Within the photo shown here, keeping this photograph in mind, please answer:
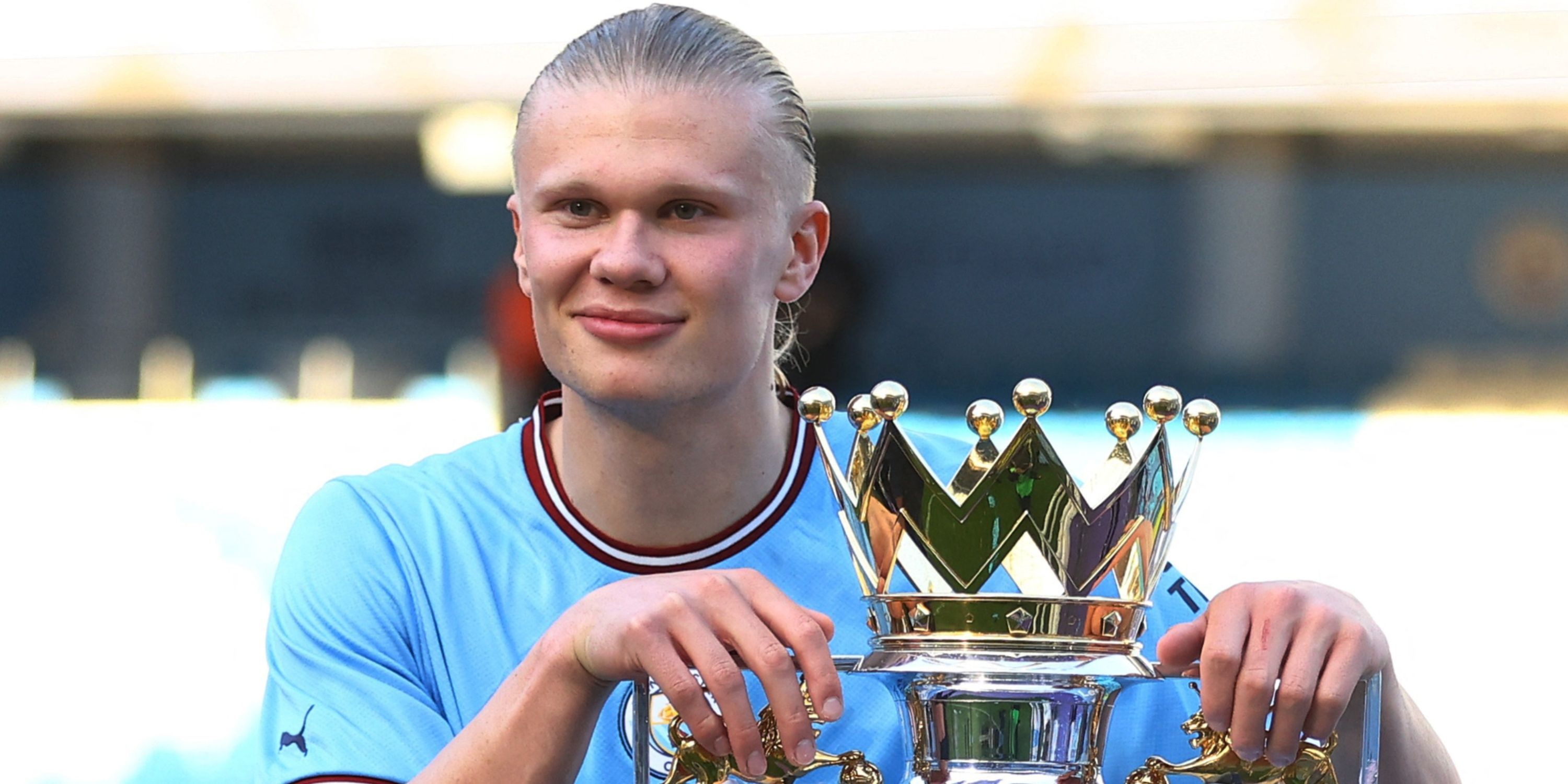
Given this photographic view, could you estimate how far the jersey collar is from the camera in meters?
1.57

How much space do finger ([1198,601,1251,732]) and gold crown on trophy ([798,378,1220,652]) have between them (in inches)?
2.0

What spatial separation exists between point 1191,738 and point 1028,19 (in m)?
4.61

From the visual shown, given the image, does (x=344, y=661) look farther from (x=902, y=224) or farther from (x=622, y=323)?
(x=902, y=224)

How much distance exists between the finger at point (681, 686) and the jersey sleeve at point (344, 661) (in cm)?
35

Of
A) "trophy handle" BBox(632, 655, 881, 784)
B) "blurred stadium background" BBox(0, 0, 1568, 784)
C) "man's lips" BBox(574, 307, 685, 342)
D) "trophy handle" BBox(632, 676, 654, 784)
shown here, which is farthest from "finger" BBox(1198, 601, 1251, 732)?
"blurred stadium background" BBox(0, 0, 1568, 784)

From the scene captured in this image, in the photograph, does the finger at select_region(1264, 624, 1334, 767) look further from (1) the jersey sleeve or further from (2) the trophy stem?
(1) the jersey sleeve

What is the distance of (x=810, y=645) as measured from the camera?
106 centimetres

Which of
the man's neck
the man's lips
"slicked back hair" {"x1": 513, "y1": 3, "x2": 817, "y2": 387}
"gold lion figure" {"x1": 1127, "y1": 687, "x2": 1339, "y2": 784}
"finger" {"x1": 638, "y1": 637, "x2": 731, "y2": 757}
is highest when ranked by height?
"slicked back hair" {"x1": 513, "y1": 3, "x2": 817, "y2": 387}

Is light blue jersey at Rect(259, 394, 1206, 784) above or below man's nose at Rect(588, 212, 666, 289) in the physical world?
below

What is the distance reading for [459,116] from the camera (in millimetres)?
5758

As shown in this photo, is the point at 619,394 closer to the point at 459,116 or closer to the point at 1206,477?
the point at 1206,477

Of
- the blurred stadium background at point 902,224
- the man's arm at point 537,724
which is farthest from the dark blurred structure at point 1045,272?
the man's arm at point 537,724

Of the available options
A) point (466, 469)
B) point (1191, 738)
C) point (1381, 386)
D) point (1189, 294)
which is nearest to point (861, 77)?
point (1189, 294)

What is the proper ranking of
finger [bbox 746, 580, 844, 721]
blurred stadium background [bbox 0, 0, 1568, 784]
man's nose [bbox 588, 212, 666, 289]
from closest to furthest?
1. finger [bbox 746, 580, 844, 721]
2. man's nose [bbox 588, 212, 666, 289]
3. blurred stadium background [bbox 0, 0, 1568, 784]
